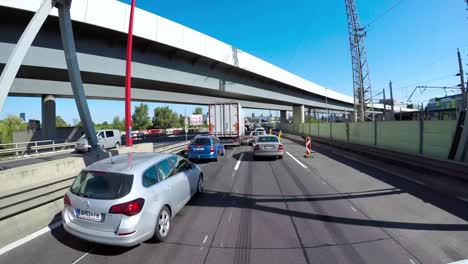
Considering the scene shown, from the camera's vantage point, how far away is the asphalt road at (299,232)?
341cm

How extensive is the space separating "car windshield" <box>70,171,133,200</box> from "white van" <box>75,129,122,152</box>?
55.9 ft

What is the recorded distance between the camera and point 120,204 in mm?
3430

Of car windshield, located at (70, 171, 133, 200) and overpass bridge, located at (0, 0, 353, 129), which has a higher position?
overpass bridge, located at (0, 0, 353, 129)

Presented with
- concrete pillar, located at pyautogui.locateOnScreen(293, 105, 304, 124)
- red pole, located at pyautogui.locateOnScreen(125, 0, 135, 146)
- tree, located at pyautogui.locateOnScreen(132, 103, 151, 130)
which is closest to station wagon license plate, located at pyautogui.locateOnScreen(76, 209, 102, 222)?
red pole, located at pyautogui.locateOnScreen(125, 0, 135, 146)

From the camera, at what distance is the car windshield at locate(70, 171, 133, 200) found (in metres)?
3.58

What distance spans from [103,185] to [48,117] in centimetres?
2261

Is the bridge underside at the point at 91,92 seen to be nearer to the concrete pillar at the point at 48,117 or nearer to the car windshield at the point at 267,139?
the concrete pillar at the point at 48,117

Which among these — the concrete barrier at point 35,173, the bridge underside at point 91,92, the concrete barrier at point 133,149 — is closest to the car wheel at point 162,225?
the concrete barrier at point 35,173

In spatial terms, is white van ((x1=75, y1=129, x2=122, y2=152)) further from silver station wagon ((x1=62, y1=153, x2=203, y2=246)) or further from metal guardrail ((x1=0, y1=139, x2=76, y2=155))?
silver station wagon ((x1=62, y1=153, x2=203, y2=246))

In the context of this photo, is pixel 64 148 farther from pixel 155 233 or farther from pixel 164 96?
pixel 155 233

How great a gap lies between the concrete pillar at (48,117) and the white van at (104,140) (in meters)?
3.69

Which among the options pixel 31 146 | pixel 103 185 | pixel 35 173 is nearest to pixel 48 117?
pixel 31 146

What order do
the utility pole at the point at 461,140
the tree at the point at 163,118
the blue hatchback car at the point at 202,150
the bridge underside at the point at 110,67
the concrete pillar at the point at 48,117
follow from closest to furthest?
the utility pole at the point at 461,140 < the bridge underside at the point at 110,67 < the blue hatchback car at the point at 202,150 < the concrete pillar at the point at 48,117 < the tree at the point at 163,118

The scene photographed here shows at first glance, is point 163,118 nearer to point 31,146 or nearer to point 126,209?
point 31,146
